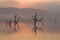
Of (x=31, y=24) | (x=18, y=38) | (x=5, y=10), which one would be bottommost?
(x=18, y=38)

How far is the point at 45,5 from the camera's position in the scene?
169cm

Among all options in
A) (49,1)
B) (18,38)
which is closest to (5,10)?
(18,38)

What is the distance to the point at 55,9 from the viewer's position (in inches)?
66.7

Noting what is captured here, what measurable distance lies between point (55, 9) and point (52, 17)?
7 centimetres

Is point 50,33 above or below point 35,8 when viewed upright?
below

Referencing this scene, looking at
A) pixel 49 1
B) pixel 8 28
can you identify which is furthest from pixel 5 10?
pixel 49 1

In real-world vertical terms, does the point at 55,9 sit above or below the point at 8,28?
above

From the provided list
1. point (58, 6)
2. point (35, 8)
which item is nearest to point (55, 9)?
point (58, 6)

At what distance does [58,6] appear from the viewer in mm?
1687

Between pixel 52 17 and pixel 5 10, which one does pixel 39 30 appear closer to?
pixel 52 17

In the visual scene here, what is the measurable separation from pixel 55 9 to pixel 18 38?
0.39 m

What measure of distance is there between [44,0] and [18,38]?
1.24 ft

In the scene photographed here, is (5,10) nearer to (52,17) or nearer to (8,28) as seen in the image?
(8,28)

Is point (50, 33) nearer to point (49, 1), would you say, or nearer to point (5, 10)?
point (49, 1)
